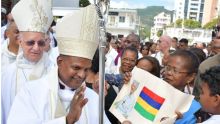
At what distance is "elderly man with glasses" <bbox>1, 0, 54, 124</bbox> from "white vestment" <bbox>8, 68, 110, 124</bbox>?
0.72 meters

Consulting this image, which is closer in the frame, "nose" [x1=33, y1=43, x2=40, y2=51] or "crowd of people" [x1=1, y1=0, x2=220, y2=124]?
"crowd of people" [x1=1, y1=0, x2=220, y2=124]

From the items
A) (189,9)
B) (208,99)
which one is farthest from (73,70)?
(189,9)

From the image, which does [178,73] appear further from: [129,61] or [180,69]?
[129,61]

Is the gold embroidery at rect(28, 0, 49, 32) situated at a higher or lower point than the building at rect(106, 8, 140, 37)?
higher

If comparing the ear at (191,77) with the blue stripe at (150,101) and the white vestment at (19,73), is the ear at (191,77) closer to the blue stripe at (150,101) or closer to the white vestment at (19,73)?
the blue stripe at (150,101)

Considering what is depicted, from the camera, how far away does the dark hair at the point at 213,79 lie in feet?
8.42

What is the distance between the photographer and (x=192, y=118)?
2900 millimetres

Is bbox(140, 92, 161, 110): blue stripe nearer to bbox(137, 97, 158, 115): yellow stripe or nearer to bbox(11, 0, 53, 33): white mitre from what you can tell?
bbox(137, 97, 158, 115): yellow stripe

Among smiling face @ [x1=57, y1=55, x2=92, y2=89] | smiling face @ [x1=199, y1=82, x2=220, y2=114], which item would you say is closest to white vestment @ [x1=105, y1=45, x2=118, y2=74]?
smiling face @ [x1=57, y1=55, x2=92, y2=89]

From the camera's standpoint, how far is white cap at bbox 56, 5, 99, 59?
2893mm

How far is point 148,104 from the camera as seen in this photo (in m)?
2.86

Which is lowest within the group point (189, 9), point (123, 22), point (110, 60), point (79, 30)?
point (189, 9)

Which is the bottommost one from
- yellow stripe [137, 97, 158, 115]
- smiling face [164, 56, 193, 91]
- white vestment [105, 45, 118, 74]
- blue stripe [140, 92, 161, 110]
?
white vestment [105, 45, 118, 74]

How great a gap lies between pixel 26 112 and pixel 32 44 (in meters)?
1.08
